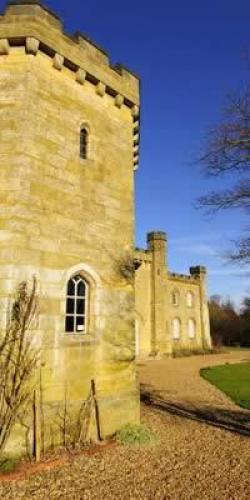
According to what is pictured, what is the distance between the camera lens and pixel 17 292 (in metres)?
6.83

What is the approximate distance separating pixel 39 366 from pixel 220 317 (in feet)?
183

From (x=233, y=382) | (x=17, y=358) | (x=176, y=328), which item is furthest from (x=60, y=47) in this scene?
(x=176, y=328)

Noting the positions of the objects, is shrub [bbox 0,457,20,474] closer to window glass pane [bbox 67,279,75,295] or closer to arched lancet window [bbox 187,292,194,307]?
window glass pane [bbox 67,279,75,295]

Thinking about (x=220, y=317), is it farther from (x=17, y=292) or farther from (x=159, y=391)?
(x=17, y=292)

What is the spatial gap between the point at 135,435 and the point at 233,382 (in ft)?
34.9

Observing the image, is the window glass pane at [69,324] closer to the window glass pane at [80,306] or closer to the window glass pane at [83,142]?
the window glass pane at [80,306]

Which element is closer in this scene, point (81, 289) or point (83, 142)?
point (81, 289)

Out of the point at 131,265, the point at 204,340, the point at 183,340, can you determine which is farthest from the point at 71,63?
the point at 204,340

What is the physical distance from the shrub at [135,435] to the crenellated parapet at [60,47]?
764cm

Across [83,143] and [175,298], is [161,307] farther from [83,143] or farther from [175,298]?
[83,143]

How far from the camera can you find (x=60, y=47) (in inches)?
317

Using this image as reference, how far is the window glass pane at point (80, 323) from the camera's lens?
25.8 ft

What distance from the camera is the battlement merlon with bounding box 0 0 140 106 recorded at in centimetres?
764

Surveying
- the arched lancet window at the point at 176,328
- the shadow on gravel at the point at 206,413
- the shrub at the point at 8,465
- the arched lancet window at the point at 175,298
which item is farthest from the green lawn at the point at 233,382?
the arched lancet window at the point at 175,298
